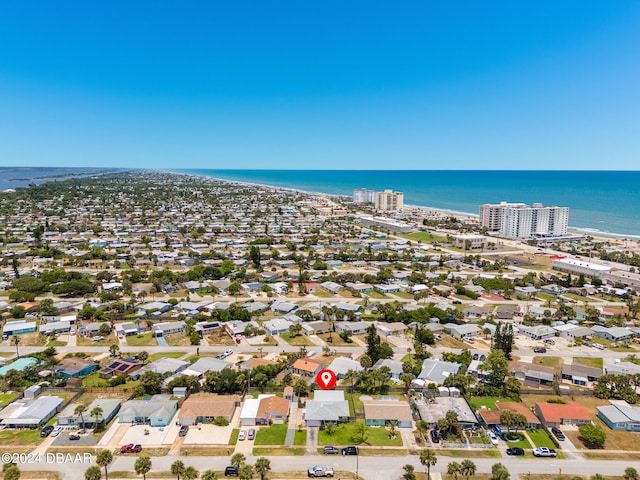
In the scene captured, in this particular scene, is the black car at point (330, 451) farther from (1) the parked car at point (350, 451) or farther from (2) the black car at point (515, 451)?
(2) the black car at point (515, 451)

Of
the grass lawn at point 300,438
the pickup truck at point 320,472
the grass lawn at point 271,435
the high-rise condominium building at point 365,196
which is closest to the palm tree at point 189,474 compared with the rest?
the grass lawn at point 271,435

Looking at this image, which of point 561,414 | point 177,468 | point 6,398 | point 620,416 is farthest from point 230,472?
point 620,416

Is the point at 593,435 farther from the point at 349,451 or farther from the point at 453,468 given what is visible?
the point at 349,451

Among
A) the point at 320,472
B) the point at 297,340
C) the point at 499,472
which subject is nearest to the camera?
the point at 499,472

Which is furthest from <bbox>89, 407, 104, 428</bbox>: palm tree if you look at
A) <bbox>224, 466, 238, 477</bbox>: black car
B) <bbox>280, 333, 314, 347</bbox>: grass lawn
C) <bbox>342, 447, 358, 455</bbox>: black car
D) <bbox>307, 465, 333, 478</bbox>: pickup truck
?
<bbox>280, 333, 314, 347</bbox>: grass lawn

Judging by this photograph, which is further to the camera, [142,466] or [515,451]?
[515,451]

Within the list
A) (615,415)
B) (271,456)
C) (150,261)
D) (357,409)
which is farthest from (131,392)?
(150,261)
